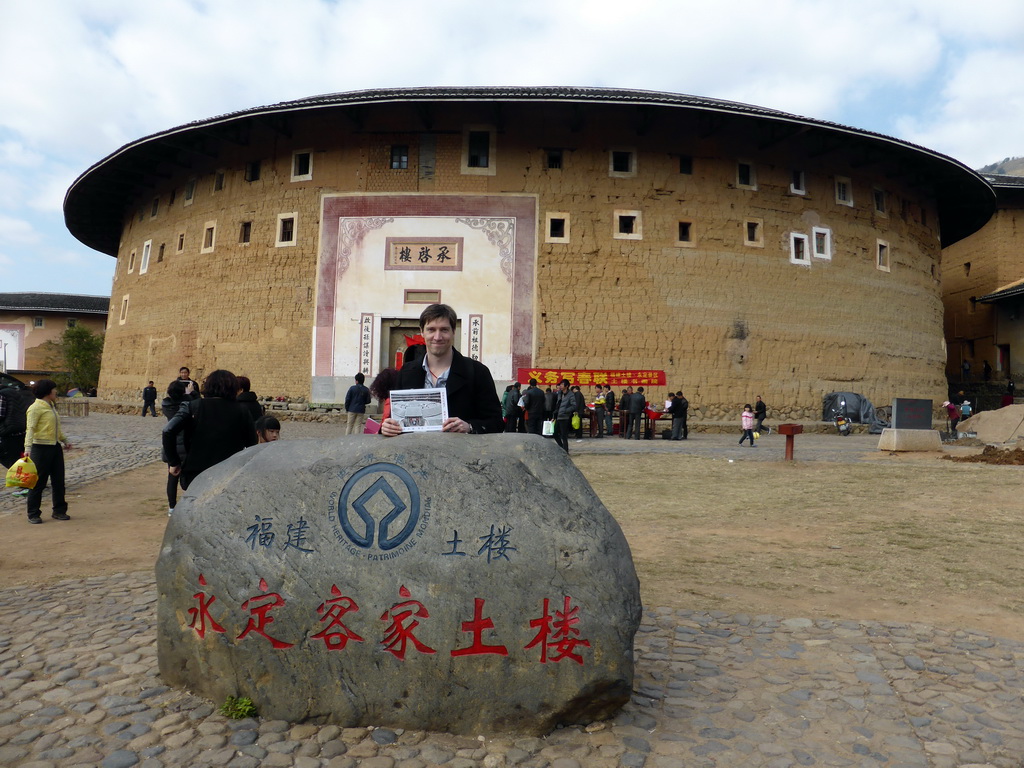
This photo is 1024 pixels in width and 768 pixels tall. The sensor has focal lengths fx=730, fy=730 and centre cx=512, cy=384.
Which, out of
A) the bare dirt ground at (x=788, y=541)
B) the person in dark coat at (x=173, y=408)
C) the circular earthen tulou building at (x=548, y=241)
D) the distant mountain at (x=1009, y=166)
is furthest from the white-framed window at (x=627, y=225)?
the distant mountain at (x=1009, y=166)

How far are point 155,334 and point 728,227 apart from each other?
1861cm

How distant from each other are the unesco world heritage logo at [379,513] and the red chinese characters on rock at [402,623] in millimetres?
193

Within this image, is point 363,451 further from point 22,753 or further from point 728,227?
point 728,227

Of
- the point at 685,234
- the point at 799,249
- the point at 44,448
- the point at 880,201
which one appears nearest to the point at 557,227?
the point at 685,234

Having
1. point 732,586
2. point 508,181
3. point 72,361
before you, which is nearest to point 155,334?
point 508,181

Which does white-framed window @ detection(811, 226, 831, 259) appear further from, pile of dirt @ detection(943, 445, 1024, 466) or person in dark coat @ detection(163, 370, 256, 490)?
person in dark coat @ detection(163, 370, 256, 490)

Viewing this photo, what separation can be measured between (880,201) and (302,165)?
60.4ft

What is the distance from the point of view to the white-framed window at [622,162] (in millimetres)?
21078

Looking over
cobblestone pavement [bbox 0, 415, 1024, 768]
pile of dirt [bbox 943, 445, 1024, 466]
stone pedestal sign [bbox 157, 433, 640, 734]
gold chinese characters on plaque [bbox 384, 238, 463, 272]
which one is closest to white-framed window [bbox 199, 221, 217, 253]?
gold chinese characters on plaque [bbox 384, 238, 463, 272]

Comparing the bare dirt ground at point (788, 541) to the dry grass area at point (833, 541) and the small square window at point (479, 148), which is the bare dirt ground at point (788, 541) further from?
the small square window at point (479, 148)

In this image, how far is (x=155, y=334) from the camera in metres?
24.2

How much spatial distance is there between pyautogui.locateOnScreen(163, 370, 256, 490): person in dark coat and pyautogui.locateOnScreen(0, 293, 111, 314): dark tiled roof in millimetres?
42379

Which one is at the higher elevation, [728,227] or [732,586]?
[728,227]

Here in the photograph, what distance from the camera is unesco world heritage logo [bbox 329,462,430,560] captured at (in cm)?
287
